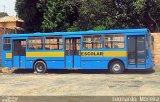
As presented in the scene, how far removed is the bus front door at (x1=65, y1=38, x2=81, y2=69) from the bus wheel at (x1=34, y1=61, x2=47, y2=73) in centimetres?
167

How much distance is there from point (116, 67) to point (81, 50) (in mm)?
2353

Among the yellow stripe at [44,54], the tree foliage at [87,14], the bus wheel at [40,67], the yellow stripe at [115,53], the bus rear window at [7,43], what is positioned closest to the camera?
the yellow stripe at [115,53]

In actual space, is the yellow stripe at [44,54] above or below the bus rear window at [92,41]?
below

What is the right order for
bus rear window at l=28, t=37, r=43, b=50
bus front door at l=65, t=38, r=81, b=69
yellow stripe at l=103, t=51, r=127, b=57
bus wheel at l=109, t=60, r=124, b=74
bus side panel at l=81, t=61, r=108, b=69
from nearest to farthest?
1. yellow stripe at l=103, t=51, r=127, b=57
2. bus wheel at l=109, t=60, r=124, b=74
3. bus side panel at l=81, t=61, r=108, b=69
4. bus front door at l=65, t=38, r=81, b=69
5. bus rear window at l=28, t=37, r=43, b=50

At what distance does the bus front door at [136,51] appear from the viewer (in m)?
21.2

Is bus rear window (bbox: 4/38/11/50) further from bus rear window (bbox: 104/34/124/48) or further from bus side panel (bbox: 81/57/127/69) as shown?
bus rear window (bbox: 104/34/124/48)

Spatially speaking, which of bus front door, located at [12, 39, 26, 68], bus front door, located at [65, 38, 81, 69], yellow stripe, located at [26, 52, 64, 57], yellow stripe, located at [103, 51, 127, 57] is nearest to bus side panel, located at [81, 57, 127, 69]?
yellow stripe, located at [103, 51, 127, 57]

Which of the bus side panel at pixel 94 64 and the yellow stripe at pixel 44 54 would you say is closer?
the bus side panel at pixel 94 64

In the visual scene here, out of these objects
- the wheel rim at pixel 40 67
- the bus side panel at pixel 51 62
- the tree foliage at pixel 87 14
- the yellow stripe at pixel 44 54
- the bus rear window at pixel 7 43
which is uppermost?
the tree foliage at pixel 87 14

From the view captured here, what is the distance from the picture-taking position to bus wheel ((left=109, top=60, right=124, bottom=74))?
2177cm

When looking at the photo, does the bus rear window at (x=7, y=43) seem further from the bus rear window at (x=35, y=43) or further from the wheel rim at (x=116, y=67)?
the wheel rim at (x=116, y=67)

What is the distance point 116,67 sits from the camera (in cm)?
2186

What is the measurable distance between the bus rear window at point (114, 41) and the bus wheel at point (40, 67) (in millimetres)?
4335

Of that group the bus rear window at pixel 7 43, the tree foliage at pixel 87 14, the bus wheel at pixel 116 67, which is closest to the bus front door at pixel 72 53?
the bus wheel at pixel 116 67
